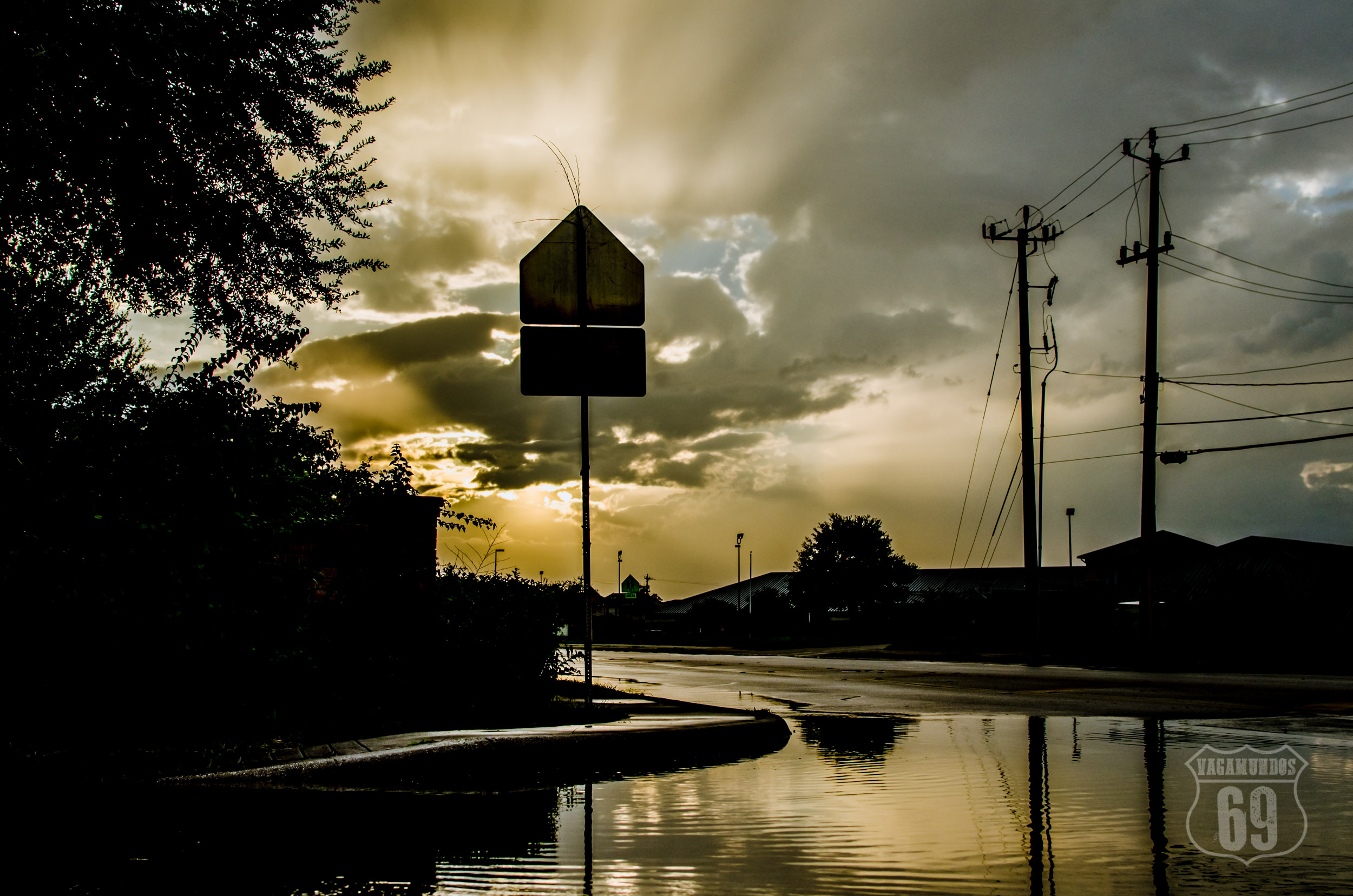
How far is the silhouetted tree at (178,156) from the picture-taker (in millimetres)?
7312

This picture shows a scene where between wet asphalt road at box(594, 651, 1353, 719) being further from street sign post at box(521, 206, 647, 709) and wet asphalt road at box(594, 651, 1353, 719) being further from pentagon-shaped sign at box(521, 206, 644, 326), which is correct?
pentagon-shaped sign at box(521, 206, 644, 326)

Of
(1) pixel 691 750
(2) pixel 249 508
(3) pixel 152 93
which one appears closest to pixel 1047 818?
(1) pixel 691 750

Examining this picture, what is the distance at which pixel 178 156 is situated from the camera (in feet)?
27.4

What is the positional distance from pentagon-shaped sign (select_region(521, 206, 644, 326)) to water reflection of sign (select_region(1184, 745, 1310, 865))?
558cm

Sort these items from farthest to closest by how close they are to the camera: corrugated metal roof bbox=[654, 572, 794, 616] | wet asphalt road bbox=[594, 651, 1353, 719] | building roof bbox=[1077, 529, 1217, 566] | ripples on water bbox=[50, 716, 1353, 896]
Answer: corrugated metal roof bbox=[654, 572, 794, 616] < building roof bbox=[1077, 529, 1217, 566] < wet asphalt road bbox=[594, 651, 1353, 719] < ripples on water bbox=[50, 716, 1353, 896]

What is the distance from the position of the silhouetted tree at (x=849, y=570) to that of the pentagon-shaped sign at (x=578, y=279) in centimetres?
7854

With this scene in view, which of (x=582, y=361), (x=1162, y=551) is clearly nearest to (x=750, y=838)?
(x=582, y=361)

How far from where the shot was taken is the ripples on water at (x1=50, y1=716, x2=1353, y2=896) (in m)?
3.94

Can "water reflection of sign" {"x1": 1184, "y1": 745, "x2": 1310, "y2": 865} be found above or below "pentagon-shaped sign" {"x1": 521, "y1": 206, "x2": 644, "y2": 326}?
below

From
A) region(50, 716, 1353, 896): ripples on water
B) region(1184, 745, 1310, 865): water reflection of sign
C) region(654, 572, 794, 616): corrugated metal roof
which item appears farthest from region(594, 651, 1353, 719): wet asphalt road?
region(654, 572, 794, 616): corrugated metal roof

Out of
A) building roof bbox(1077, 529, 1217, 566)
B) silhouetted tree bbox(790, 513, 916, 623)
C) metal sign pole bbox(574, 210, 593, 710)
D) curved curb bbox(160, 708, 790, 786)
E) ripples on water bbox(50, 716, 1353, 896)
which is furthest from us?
silhouetted tree bbox(790, 513, 916, 623)

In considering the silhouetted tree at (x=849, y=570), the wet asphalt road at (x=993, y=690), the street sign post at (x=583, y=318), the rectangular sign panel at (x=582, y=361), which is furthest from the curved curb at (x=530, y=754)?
the silhouetted tree at (x=849, y=570)

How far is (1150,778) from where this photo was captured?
6426 mm

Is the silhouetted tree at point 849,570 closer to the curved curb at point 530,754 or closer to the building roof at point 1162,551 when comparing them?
the building roof at point 1162,551
